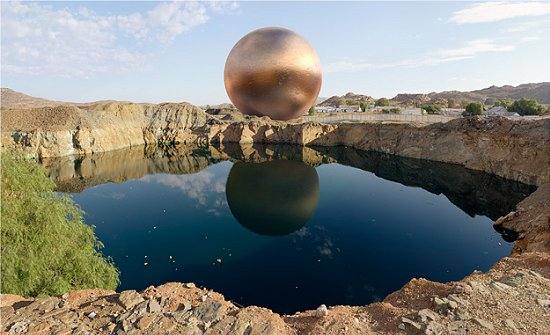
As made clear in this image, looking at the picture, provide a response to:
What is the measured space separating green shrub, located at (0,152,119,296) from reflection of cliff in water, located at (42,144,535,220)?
762 inches

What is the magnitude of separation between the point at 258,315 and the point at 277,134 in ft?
149

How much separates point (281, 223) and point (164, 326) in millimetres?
13463

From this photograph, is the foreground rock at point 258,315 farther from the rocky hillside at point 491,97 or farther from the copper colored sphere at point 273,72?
the rocky hillside at point 491,97

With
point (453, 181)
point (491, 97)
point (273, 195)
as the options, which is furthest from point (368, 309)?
point (491, 97)

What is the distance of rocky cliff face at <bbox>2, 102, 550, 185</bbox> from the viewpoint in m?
31.0

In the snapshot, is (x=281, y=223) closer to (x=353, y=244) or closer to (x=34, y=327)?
(x=353, y=244)

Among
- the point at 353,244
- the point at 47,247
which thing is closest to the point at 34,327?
the point at 47,247

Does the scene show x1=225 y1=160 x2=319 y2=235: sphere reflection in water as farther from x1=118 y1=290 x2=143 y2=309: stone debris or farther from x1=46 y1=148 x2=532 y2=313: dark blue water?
x1=118 y1=290 x2=143 y2=309: stone debris

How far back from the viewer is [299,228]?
1970 cm

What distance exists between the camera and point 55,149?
42625 millimetres

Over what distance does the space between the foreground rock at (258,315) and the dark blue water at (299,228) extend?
14.1 feet

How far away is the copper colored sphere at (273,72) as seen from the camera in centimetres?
4212

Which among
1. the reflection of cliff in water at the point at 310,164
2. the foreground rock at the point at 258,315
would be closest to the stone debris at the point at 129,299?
the foreground rock at the point at 258,315

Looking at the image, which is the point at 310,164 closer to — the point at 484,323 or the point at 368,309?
the point at 368,309
